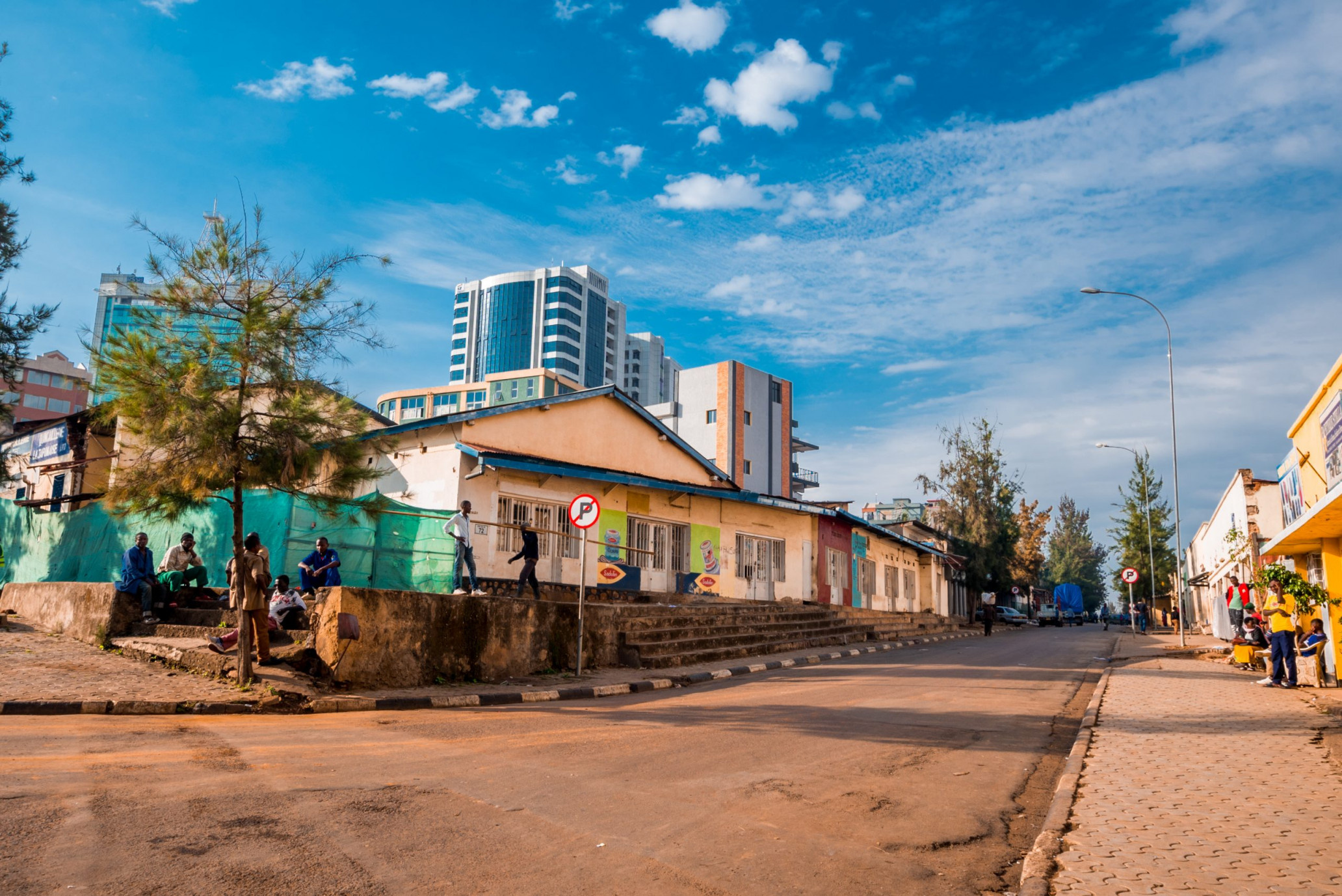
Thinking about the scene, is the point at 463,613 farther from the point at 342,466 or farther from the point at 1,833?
the point at 1,833

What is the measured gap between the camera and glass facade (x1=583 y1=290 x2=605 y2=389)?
123m

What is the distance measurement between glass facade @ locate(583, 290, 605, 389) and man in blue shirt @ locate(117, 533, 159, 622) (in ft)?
357

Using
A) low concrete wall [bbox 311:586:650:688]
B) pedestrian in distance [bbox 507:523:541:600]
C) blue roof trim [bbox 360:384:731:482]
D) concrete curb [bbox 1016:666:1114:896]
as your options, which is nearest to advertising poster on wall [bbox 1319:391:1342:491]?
concrete curb [bbox 1016:666:1114:896]

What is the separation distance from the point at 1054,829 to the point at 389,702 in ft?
25.9

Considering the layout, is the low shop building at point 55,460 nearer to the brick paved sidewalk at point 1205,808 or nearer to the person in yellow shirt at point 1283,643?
the brick paved sidewalk at point 1205,808

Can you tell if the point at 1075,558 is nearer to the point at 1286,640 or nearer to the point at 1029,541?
the point at 1029,541

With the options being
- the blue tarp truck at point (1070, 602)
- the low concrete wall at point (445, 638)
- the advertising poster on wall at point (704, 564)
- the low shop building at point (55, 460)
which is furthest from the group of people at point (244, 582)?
the blue tarp truck at point (1070, 602)

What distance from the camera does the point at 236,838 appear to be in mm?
4699

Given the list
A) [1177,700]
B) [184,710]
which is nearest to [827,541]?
[1177,700]

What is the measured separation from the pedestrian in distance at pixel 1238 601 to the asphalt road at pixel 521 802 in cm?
1417

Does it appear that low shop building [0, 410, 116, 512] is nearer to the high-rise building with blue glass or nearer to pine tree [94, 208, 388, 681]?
pine tree [94, 208, 388, 681]

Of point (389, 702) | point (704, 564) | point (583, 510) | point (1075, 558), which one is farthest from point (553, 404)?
point (1075, 558)

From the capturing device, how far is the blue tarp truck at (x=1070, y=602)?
213 ft

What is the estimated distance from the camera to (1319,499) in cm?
1224
